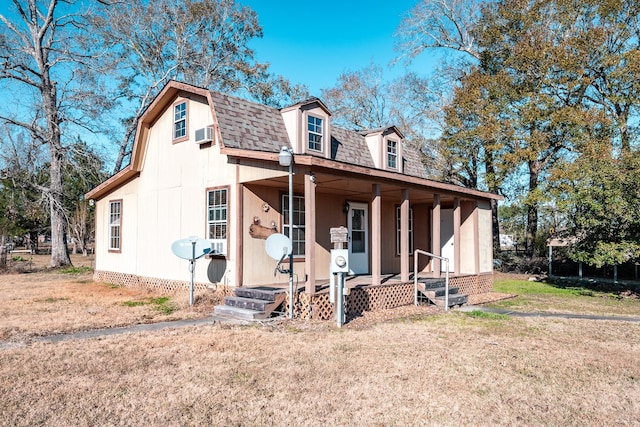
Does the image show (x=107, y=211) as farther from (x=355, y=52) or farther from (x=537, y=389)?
(x=355, y=52)

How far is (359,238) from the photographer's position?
12992 millimetres

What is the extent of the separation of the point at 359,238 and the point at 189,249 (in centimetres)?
495

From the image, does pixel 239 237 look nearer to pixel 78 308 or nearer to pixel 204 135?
pixel 204 135

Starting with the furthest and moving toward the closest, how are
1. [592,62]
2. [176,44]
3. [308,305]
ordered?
[176,44] < [592,62] < [308,305]

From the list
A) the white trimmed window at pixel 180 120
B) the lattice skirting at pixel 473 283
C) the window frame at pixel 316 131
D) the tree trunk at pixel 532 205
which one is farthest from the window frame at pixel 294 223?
the tree trunk at pixel 532 205

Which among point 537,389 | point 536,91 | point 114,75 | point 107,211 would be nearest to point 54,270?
point 107,211

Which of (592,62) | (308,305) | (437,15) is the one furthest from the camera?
(437,15)

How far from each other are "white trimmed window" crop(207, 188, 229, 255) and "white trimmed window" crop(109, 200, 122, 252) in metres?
4.87

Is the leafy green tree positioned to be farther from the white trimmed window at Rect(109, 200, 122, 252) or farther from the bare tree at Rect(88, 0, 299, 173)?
the bare tree at Rect(88, 0, 299, 173)

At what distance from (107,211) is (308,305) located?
9.10 metres

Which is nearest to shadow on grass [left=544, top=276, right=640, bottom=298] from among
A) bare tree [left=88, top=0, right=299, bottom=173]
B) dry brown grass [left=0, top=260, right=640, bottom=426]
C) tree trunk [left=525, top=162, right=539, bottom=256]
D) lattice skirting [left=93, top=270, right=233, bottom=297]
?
tree trunk [left=525, top=162, right=539, bottom=256]

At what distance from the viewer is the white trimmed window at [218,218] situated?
10.1 meters

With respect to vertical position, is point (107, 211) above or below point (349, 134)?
below

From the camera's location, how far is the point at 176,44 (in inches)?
1069
